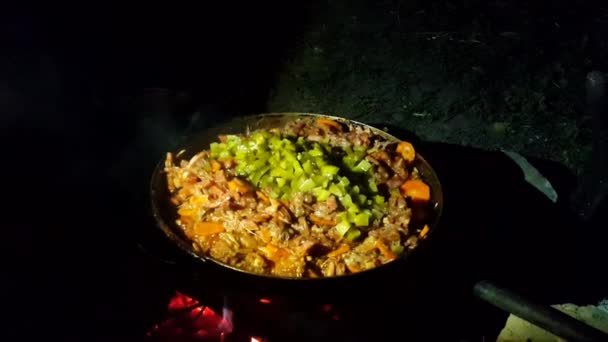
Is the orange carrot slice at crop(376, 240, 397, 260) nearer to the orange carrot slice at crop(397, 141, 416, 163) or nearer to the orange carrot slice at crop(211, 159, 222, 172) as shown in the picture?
the orange carrot slice at crop(397, 141, 416, 163)

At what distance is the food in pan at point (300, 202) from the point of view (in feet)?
11.2

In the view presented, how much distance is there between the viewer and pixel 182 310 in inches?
165

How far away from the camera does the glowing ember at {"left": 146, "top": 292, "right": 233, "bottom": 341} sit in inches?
161

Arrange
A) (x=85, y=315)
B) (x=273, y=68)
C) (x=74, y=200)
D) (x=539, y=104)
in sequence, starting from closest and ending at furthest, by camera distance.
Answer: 1. (x=85, y=315)
2. (x=74, y=200)
3. (x=539, y=104)
4. (x=273, y=68)

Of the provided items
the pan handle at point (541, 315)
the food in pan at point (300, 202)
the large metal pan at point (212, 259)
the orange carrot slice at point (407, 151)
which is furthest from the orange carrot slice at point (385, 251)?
the orange carrot slice at point (407, 151)

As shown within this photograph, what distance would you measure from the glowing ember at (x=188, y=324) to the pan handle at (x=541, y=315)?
7.03 feet

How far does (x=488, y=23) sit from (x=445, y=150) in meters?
4.09

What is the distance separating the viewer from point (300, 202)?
3715 mm

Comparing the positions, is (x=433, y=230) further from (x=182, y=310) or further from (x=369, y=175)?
(x=182, y=310)

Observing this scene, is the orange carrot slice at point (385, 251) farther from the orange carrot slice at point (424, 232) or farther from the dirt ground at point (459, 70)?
the dirt ground at point (459, 70)

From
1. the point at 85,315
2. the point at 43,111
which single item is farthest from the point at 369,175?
the point at 43,111

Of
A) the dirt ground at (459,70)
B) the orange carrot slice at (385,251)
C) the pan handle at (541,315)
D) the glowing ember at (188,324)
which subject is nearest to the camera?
the pan handle at (541,315)

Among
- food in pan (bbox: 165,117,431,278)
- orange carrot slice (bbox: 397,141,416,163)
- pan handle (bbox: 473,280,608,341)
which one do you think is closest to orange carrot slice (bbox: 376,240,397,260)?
food in pan (bbox: 165,117,431,278)

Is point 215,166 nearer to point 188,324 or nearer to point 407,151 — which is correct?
point 188,324
